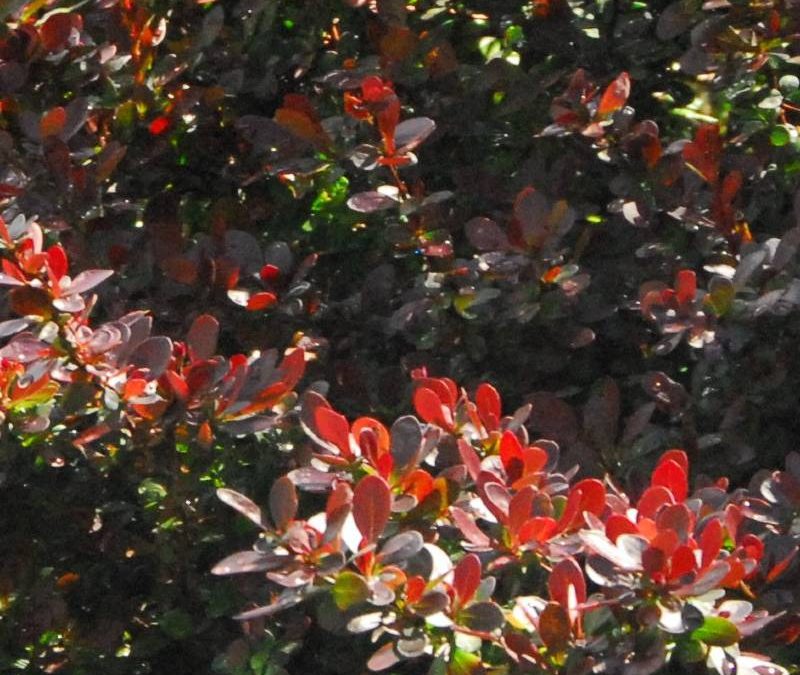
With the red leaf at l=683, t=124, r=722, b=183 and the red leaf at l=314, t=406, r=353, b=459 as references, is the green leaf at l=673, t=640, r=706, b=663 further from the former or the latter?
the red leaf at l=683, t=124, r=722, b=183

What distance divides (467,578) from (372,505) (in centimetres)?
15

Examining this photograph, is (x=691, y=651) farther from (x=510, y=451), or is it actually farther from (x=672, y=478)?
(x=510, y=451)

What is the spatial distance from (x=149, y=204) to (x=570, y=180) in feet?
2.63

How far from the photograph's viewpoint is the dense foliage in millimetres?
1677

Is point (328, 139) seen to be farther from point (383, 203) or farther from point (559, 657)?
point (559, 657)

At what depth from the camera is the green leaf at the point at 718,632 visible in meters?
1.59

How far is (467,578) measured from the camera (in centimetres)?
162

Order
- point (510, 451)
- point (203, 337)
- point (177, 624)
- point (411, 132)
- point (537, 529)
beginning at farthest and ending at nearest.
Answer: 1. point (177, 624)
2. point (411, 132)
3. point (203, 337)
4. point (510, 451)
5. point (537, 529)

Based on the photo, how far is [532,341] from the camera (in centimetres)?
227

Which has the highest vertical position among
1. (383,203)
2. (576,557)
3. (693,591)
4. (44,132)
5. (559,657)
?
(44,132)

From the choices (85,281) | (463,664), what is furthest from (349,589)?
(85,281)

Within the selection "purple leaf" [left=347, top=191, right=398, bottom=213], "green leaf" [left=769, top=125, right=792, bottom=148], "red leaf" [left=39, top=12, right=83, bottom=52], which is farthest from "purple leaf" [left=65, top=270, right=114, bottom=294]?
"green leaf" [left=769, top=125, right=792, bottom=148]

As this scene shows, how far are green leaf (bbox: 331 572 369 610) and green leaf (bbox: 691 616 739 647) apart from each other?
1.39ft

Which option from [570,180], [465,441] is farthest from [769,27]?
[465,441]
